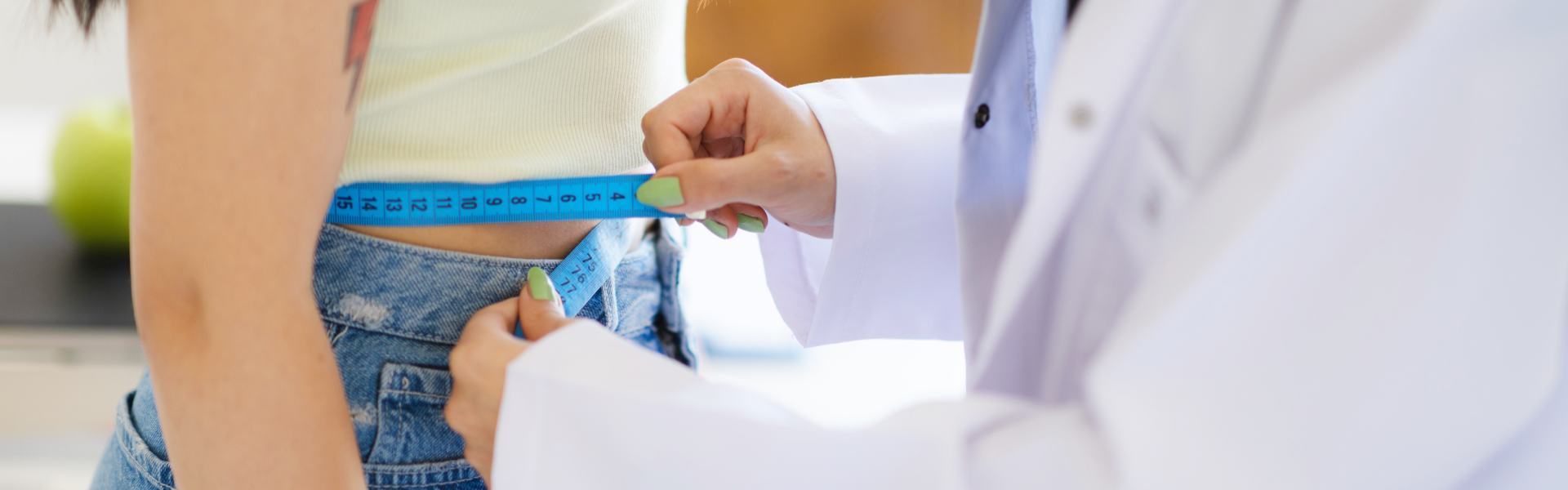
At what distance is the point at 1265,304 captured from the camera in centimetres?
52

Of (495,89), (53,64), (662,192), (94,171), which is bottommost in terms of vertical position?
A: (94,171)

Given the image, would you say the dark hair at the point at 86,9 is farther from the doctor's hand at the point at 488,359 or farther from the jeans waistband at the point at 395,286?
the doctor's hand at the point at 488,359

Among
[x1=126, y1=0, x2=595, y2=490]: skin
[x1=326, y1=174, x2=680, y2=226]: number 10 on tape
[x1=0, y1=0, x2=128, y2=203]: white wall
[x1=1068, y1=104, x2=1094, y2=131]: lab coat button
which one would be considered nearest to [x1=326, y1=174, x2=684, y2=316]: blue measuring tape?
[x1=326, y1=174, x2=680, y2=226]: number 10 on tape

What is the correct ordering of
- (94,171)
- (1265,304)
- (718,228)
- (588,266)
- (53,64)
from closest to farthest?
1. (1265,304)
2. (588,266)
3. (718,228)
4. (94,171)
5. (53,64)

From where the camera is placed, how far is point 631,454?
60 centimetres

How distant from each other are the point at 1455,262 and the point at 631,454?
0.54 metres

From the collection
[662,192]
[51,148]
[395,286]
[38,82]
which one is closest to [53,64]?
[38,82]

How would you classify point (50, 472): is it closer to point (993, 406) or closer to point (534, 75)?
point (534, 75)

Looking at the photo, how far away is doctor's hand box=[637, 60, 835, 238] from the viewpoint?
2.77 feet

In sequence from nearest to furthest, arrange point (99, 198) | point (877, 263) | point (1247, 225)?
point (1247, 225) → point (877, 263) → point (99, 198)

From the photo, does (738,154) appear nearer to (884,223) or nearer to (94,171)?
(884,223)

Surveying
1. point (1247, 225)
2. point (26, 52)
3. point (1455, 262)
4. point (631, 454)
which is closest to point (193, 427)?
point (631, 454)

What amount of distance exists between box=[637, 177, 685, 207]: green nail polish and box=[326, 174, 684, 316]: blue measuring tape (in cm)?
2

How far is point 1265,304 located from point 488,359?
0.56 meters
